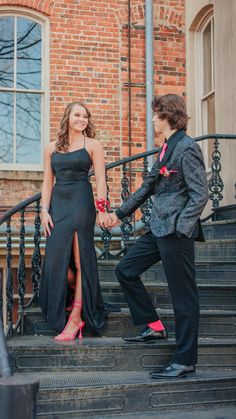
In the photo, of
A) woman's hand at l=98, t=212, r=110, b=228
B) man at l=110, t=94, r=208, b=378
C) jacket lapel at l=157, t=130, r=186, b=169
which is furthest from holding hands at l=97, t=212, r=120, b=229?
jacket lapel at l=157, t=130, r=186, b=169

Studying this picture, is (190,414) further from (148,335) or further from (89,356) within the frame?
(89,356)

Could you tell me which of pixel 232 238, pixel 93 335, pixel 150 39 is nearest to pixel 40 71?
pixel 150 39

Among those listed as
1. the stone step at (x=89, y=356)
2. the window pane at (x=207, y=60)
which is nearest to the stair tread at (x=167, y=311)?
the stone step at (x=89, y=356)

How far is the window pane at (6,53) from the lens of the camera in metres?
8.95

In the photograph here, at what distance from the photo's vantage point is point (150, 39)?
920 cm

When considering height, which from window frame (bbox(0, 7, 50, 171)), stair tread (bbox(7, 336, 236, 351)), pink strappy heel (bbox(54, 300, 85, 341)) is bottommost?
stair tread (bbox(7, 336, 236, 351))

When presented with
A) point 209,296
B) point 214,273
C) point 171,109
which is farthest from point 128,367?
point 171,109

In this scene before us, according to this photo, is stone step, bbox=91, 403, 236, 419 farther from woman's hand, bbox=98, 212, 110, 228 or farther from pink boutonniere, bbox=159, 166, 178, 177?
pink boutonniere, bbox=159, 166, 178, 177

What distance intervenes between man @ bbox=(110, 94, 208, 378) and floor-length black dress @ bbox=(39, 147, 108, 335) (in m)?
0.58

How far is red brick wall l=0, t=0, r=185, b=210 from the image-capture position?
900cm

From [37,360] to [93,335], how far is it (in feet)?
1.96

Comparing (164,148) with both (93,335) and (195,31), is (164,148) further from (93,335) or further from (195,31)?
(195,31)

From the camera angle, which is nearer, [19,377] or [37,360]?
[19,377]

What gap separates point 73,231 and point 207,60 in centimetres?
534
